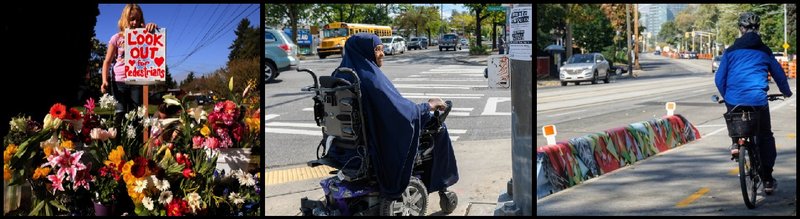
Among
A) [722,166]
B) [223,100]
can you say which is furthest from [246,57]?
[722,166]

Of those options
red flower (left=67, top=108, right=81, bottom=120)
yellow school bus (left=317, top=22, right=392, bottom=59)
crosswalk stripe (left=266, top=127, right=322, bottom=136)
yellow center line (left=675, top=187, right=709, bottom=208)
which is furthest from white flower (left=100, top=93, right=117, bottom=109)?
yellow center line (left=675, top=187, right=709, bottom=208)

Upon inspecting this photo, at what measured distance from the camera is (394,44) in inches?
239

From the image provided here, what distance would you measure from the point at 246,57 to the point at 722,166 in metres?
5.24

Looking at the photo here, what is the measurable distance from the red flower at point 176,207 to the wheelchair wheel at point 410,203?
1391mm

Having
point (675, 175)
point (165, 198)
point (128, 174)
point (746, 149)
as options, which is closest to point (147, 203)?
point (165, 198)

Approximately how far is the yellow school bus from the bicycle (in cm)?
264

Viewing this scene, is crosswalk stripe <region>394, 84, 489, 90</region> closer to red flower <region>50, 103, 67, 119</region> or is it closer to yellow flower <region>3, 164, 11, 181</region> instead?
red flower <region>50, 103, 67, 119</region>

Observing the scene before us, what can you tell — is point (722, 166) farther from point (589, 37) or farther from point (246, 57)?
point (589, 37)

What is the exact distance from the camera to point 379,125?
5152 millimetres

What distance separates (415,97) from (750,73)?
8.02 ft

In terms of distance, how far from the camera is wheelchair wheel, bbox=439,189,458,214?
5675mm

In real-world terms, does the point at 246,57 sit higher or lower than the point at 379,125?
higher

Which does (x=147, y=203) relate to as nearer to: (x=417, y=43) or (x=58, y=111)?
(x=58, y=111)

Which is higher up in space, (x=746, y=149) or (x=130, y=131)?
(x=130, y=131)
